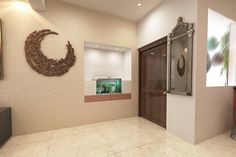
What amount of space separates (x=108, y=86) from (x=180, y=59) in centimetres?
224

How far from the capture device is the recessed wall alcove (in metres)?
3.50

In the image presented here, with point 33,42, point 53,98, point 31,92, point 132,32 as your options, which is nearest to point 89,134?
point 53,98

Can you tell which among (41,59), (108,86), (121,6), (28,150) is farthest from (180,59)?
(28,150)

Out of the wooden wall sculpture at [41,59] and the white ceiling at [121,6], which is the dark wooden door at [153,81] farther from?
the wooden wall sculpture at [41,59]

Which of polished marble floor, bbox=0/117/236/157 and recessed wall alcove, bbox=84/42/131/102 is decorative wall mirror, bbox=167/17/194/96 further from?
recessed wall alcove, bbox=84/42/131/102

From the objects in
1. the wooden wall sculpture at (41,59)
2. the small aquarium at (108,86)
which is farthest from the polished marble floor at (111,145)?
the wooden wall sculpture at (41,59)

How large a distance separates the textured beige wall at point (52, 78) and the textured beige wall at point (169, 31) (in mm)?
1143

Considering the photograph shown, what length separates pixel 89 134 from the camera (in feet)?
8.88

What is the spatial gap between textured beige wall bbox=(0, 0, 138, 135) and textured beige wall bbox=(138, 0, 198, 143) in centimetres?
114

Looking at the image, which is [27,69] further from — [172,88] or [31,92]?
[172,88]

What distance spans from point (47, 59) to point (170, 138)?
335cm

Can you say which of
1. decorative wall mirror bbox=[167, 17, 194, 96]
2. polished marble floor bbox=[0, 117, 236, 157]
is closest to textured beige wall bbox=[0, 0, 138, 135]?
polished marble floor bbox=[0, 117, 236, 157]

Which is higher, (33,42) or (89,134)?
(33,42)

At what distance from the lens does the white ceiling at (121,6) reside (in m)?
2.99
